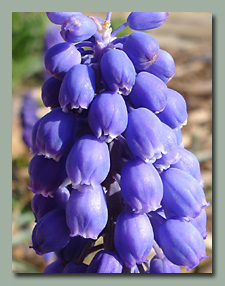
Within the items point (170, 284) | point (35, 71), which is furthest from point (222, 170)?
point (35, 71)

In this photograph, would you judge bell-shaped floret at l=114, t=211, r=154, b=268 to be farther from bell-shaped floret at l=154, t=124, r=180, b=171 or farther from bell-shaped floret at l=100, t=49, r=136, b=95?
bell-shaped floret at l=100, t=49, r=136, b=95

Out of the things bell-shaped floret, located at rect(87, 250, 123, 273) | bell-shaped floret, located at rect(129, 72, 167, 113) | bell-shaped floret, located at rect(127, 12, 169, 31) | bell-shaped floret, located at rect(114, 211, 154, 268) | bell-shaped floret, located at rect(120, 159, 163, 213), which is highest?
bell-shaped floret, located at rect(127, 12, 169, 31)

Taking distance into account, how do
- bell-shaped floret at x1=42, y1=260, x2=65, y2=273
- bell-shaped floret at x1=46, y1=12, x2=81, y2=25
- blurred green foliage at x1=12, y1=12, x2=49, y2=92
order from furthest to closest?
blurred green foliage at x1=12, y1=12, x2=49, y2=92 < bell-shaped floret at x1=42, y1=260, x2=65, y2=273 < bell-shaped floret at x1=46, y1=12, x2=81, y2=25

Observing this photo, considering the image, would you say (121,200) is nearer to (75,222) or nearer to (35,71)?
(75,222)

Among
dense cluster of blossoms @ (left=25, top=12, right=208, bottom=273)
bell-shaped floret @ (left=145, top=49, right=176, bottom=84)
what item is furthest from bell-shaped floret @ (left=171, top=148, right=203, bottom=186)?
bell-shaped floret @ (left=145, top=49, right=176, bottom=84)

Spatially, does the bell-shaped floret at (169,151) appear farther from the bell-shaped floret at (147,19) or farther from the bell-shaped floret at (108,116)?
the bell-shaped floret at (147,19)

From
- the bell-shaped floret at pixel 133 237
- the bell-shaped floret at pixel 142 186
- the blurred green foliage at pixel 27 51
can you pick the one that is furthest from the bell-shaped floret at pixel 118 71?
the blurred green foliage at pixel 27 51
